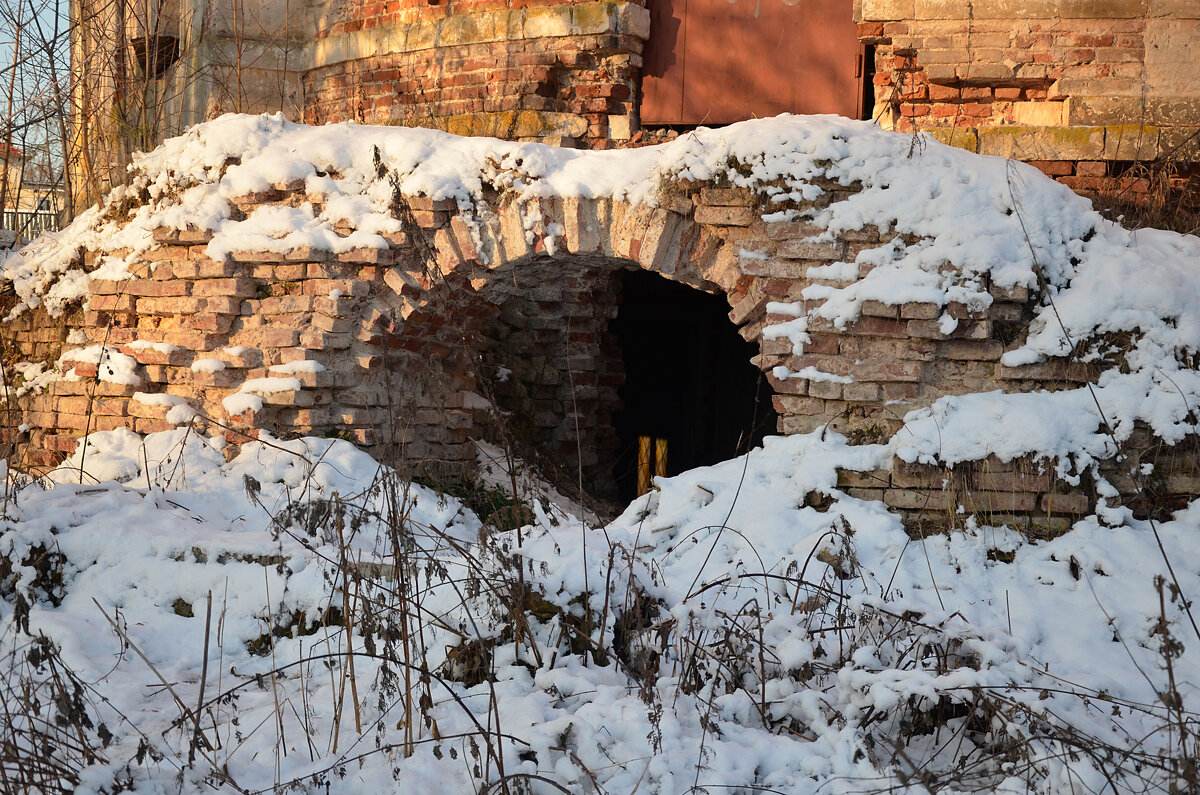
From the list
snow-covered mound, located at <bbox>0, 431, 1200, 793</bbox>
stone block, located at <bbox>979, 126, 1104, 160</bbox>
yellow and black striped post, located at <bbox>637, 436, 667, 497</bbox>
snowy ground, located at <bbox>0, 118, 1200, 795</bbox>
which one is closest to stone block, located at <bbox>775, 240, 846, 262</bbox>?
snowy ground, located at <bbox>0, 118, 1200, 795</bbox>

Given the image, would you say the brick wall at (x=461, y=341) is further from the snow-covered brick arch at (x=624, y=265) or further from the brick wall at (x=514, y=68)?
the brick wall at (x=514, y=68)

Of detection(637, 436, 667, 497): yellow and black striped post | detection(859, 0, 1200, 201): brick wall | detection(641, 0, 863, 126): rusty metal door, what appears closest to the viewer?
detection(859, 0, 1200, 201): brick wall

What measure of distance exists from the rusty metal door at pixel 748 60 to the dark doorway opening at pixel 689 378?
144cm

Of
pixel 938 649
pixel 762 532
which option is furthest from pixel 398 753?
pixel 762 532

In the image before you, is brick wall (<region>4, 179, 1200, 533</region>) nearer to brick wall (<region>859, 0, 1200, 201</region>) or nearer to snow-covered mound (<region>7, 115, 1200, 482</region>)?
snow-covered mound (<region>7, 115, 1200, 482</region>)

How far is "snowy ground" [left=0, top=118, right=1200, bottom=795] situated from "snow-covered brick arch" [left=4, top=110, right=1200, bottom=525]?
0.07 ft

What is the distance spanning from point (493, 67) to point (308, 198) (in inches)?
90.7

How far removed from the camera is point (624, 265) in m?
5.01

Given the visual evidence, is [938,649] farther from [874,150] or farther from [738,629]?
[874,150]

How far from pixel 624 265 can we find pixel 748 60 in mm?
2164

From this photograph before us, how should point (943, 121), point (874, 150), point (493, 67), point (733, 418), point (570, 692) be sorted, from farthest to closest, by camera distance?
point (733, 418) < point (493, 67) < point (943, 121) < point (874, 150) < point (570, 692)

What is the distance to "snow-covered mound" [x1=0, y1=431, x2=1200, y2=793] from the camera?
230 centimetres

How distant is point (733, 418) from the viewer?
25.0 ft

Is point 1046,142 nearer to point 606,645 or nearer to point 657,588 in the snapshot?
point 657,588
